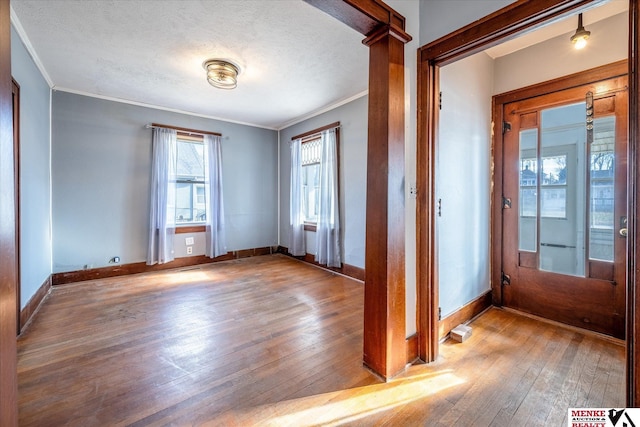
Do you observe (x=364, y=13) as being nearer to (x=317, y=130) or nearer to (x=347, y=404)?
(x=347, y=404)

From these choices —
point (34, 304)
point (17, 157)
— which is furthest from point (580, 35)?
point (34, 304)

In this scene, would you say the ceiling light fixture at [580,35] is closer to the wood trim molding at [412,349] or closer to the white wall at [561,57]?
the white wall at [561,57]

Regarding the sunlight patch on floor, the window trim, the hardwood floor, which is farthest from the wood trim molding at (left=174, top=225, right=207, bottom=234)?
the sunlight patch on floor

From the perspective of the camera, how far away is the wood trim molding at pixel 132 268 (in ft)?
11.8

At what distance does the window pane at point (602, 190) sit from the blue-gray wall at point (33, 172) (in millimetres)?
4942

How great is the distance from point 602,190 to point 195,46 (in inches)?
150

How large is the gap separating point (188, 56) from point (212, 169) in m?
2.19

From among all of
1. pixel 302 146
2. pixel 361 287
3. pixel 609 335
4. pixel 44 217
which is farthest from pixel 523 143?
pixel 44 217

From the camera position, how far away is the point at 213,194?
4.72 meters

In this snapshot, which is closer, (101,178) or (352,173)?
(101,178)

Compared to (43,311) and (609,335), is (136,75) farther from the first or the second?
(609,335)

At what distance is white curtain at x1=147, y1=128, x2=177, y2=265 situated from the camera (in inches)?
163
